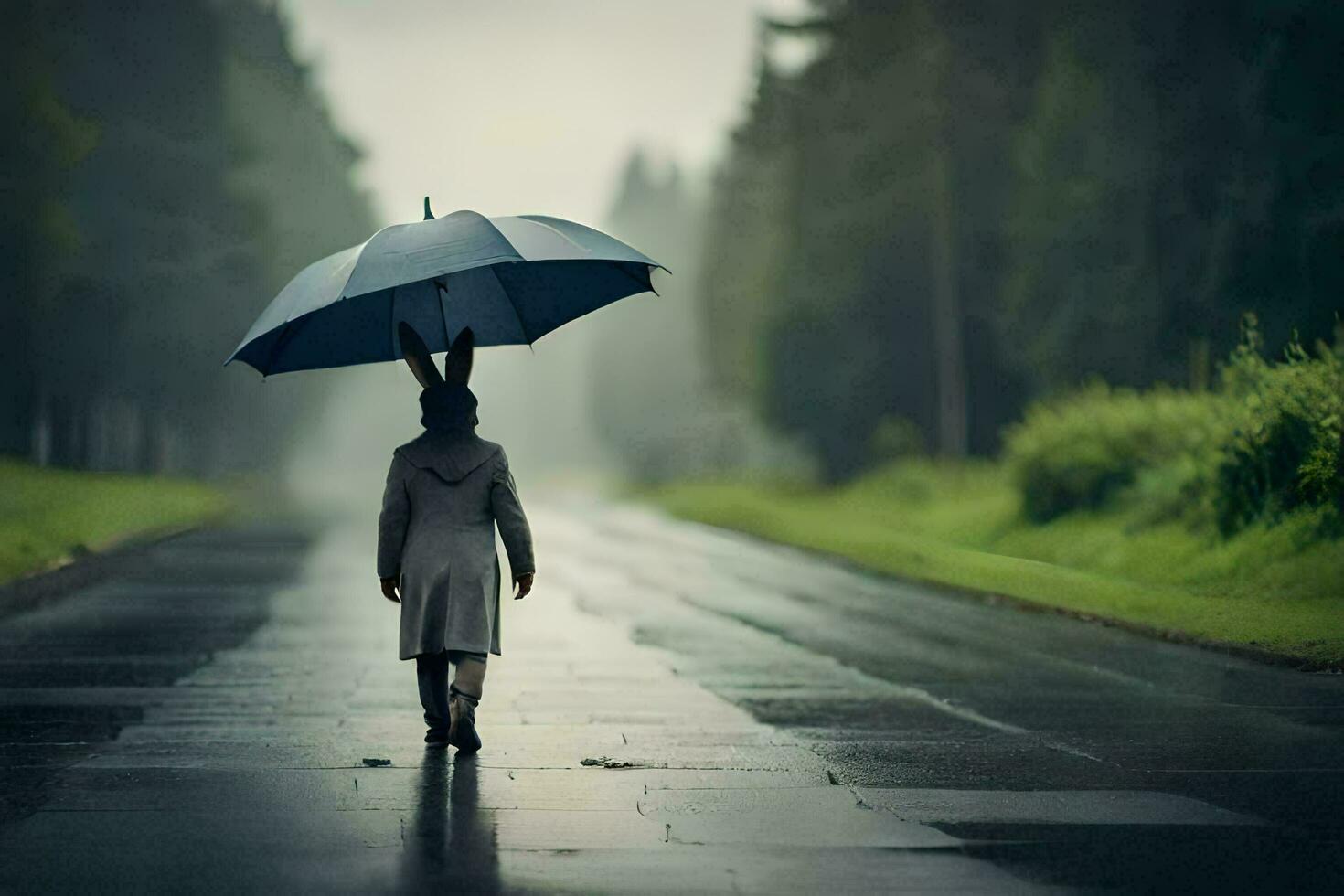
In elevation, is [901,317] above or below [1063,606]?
above

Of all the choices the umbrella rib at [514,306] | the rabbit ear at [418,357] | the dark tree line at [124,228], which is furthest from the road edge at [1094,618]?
the dark tree line at [124,228]

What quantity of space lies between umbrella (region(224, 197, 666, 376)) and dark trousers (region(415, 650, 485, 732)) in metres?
1.72

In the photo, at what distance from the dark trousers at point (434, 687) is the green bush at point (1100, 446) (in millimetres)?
14794

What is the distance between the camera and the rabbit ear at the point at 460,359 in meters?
8.46

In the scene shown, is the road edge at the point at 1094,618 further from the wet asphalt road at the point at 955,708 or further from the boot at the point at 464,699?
the boot at the point at 464,699

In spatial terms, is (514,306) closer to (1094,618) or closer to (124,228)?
(1094,618)

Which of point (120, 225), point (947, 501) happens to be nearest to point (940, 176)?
point (947, 501)

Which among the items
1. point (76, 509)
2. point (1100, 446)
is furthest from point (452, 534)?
point (76, 509)

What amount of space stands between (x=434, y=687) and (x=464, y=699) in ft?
1.09

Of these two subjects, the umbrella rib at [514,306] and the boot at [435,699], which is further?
the umbrella rib at [514,306]

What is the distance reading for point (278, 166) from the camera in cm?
6059

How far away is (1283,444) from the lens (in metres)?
18.6

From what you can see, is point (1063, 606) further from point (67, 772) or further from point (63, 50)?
point (63, 50)

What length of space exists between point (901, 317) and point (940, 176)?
5870mm
